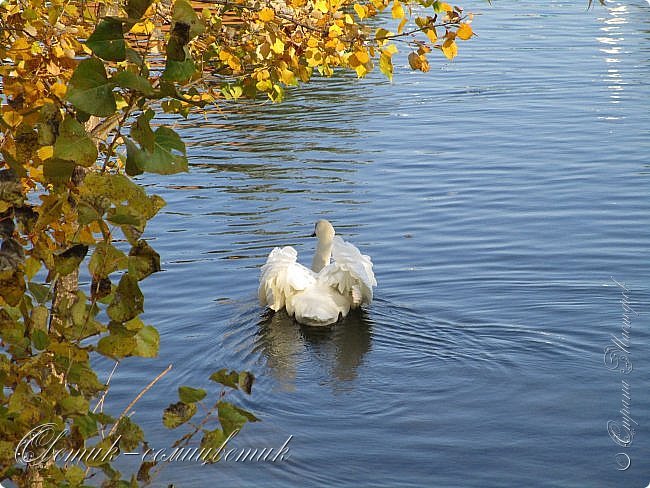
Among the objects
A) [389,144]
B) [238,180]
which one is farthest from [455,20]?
[389,144]

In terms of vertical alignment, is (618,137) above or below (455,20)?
below

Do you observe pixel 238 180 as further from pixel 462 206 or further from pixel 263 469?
pixel 263 469

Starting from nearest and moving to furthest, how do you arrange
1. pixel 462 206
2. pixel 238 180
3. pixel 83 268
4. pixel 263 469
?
pixel 263 469 < pixel 83 268 < pixel 462 206 < pixel 238 180

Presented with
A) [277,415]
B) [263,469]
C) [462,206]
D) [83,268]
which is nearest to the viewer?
[263,469]

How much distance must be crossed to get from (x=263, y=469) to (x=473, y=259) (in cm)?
480

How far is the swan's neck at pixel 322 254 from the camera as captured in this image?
1024 centimetres

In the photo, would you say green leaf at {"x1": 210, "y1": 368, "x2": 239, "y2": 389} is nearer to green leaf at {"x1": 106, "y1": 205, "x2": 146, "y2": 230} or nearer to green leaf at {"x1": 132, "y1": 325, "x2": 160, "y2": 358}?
green leaf at {"x1": 132, "y1": 325, "x2": 160, "y2": 358}

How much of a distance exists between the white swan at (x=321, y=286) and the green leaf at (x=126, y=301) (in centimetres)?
666

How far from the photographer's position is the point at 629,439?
6.88 m

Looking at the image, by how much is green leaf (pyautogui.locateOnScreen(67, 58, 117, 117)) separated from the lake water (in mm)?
4407

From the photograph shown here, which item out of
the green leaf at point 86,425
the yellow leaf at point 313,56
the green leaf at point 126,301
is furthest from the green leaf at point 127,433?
the yellow leaf at point 313,56

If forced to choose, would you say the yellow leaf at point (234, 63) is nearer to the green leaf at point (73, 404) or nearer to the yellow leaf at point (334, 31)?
the yellow leaf at point (334, 31)

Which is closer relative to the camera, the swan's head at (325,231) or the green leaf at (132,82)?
the green leaf at (132,82)

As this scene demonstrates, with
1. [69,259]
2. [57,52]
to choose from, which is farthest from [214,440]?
[57,52]
